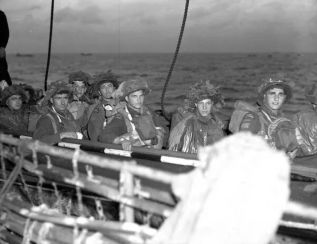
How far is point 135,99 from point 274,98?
1688 mm

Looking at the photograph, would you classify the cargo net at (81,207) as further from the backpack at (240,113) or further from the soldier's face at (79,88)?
the soldier's face at (79,88)

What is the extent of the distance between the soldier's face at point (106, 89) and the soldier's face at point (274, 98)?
9.45 feet

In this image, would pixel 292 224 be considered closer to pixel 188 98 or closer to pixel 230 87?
pixel 188 98

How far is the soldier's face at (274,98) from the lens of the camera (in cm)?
509

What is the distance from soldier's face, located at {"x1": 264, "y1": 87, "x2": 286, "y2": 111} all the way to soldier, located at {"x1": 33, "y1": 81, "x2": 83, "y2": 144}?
2434 millimetres

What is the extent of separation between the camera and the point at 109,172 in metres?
4.09

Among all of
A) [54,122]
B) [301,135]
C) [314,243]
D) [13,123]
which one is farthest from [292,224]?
[13,123]

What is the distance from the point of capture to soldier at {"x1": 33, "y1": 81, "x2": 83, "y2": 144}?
5504 mm

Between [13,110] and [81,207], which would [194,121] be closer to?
[81,207]

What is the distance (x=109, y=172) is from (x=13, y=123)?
3351 millimetres

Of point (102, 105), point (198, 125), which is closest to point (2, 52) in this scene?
point (102, 105)

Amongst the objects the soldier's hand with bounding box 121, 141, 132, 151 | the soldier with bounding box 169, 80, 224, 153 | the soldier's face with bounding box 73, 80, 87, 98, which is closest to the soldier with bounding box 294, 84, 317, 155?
the soldier with bounding box 169, 80, 224, 153

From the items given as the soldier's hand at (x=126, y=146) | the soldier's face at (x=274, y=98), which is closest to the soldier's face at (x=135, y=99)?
the soldier's hand at (x=126, y=146)

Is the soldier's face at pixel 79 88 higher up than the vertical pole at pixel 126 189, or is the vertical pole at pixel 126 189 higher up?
the soldier's face at pixel 79 88
